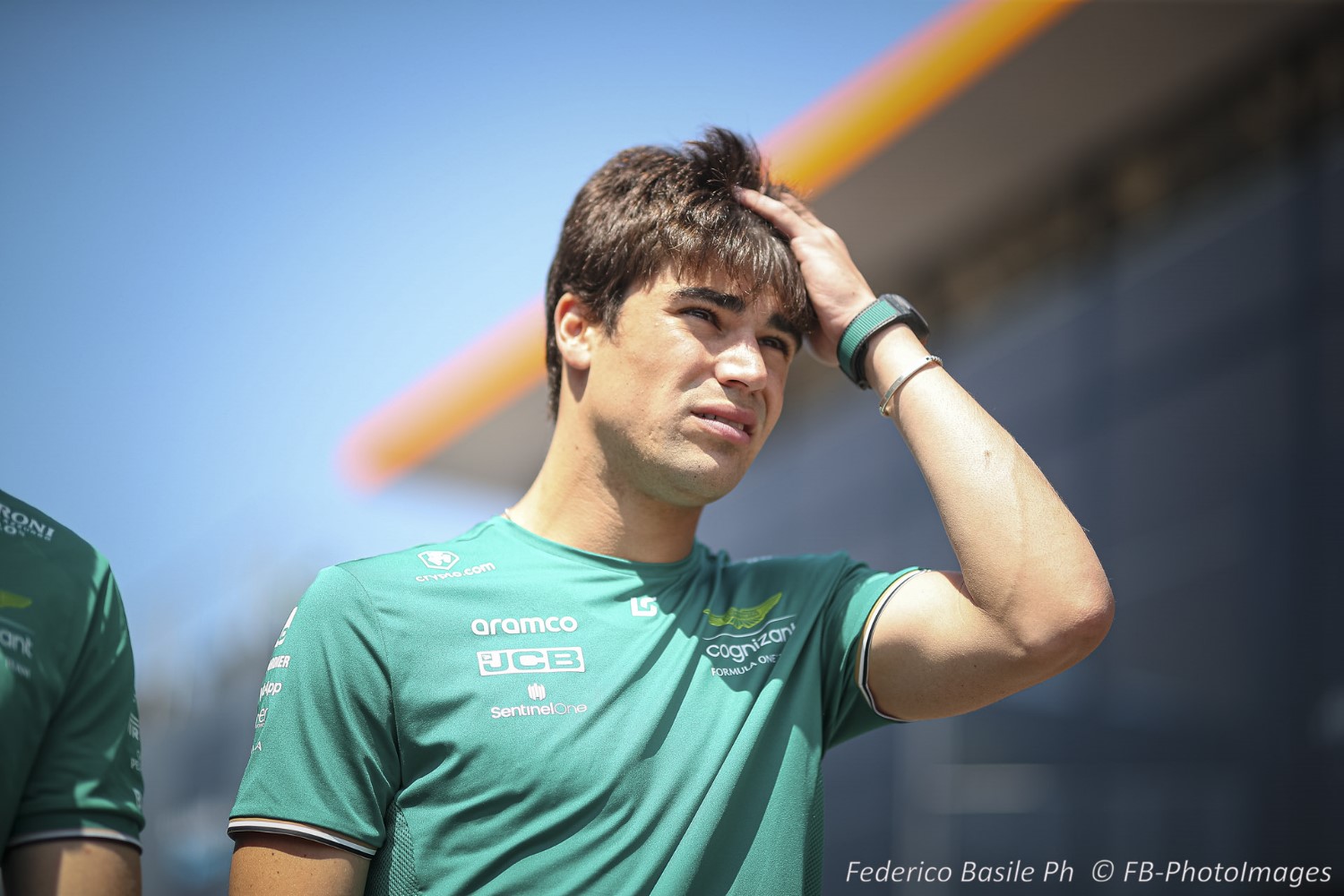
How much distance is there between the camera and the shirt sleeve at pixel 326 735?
1.62 m

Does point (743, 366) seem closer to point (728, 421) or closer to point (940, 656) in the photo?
point (728, 421)

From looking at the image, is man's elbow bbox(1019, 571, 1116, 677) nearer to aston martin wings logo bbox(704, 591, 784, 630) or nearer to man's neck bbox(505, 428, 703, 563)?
aston martin wings logo bbox(704, 591, 784, 630)

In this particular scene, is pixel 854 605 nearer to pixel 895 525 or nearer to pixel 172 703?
pixel 895 525

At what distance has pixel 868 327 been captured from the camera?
2.05 m

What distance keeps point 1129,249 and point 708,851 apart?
18.6 feet

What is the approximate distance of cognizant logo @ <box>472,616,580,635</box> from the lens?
1.84 meters

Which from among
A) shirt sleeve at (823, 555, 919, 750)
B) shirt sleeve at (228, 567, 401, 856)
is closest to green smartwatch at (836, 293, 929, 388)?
shirt sleeve at (823, 555, 919, 750)

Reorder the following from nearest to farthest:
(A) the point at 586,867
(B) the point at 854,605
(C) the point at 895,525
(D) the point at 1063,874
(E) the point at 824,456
Answer: (A) the point at 586,867, (B) the point at 854,605, (D) the point at 1063,874, (C) the point at 895,525, (E) the point at 824,456

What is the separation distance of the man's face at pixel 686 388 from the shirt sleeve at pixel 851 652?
0.32 metres

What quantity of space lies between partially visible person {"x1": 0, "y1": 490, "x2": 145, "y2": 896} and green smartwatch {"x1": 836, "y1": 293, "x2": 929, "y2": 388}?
1306 millimetres

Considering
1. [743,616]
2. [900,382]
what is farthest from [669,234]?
[743,616]

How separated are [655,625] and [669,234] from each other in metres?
0.73

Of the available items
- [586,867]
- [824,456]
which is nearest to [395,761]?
[586,867]

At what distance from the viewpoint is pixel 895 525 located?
716cm
